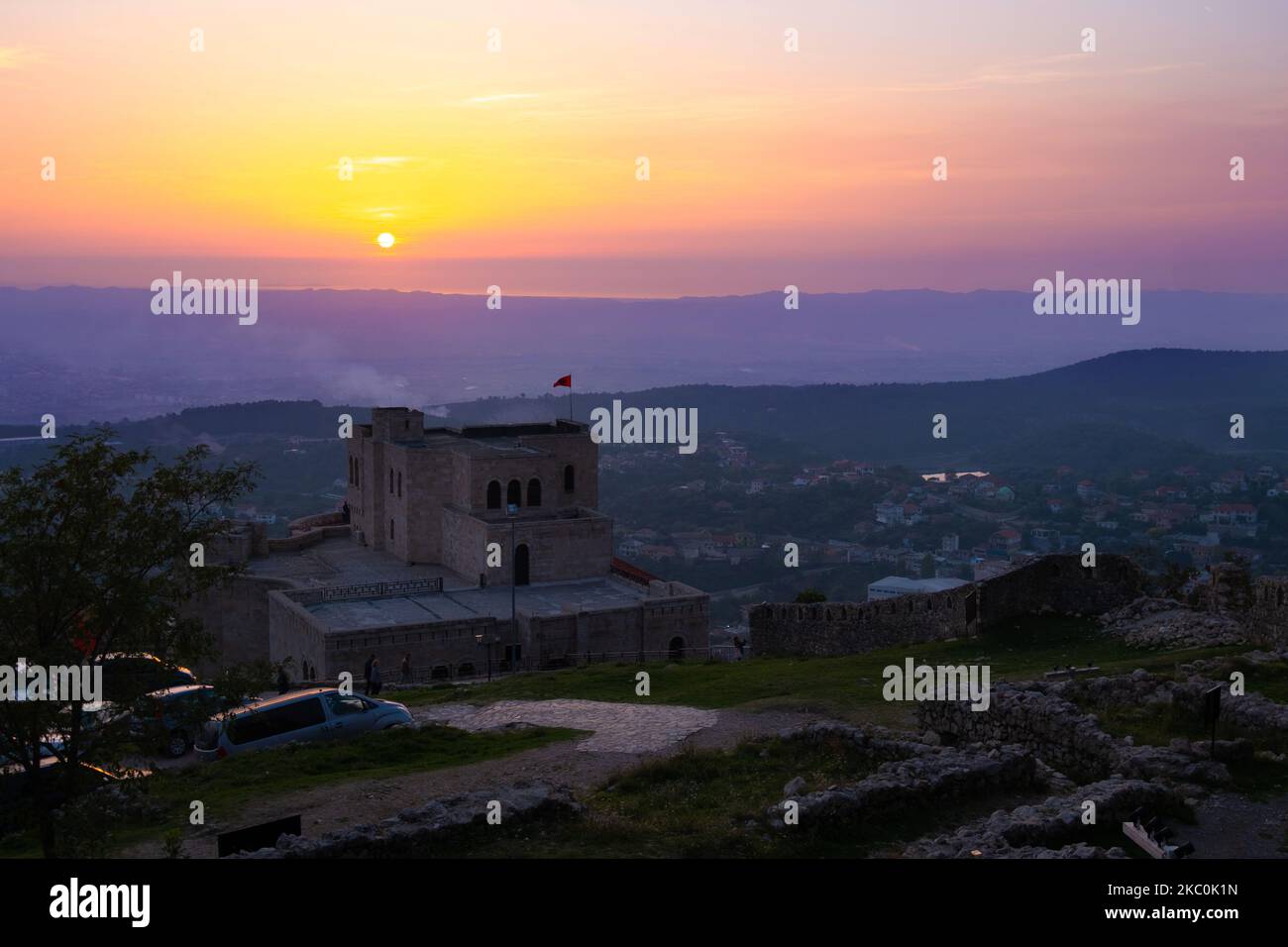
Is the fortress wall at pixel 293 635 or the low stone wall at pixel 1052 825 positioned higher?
the low stone wall at pixel 1052 825

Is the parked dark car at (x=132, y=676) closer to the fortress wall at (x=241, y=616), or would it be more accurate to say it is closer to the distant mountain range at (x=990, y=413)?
the fortress wall at (x=241, y=616)

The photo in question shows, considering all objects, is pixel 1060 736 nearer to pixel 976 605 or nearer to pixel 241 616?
pixel 976 605

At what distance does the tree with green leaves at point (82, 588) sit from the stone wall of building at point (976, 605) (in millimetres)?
17816

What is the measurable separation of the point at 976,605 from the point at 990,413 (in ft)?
399

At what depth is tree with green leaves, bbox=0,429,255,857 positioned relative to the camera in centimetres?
1331

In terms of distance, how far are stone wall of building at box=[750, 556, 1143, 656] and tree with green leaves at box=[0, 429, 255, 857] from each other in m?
17.8

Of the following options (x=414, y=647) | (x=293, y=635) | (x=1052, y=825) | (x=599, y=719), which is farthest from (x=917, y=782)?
(x=293, y=635)

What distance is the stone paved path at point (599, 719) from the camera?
64.7ft

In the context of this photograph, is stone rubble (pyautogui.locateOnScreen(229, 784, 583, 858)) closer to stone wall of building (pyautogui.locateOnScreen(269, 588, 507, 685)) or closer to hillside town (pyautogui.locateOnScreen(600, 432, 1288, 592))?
stone wall of building (pyautogui.locateOnScreen(269, 588, 507, 685))

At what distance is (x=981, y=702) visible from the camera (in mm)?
17703

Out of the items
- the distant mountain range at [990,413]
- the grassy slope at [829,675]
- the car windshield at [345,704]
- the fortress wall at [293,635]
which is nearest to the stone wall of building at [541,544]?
the fortress wall at [293,635]
